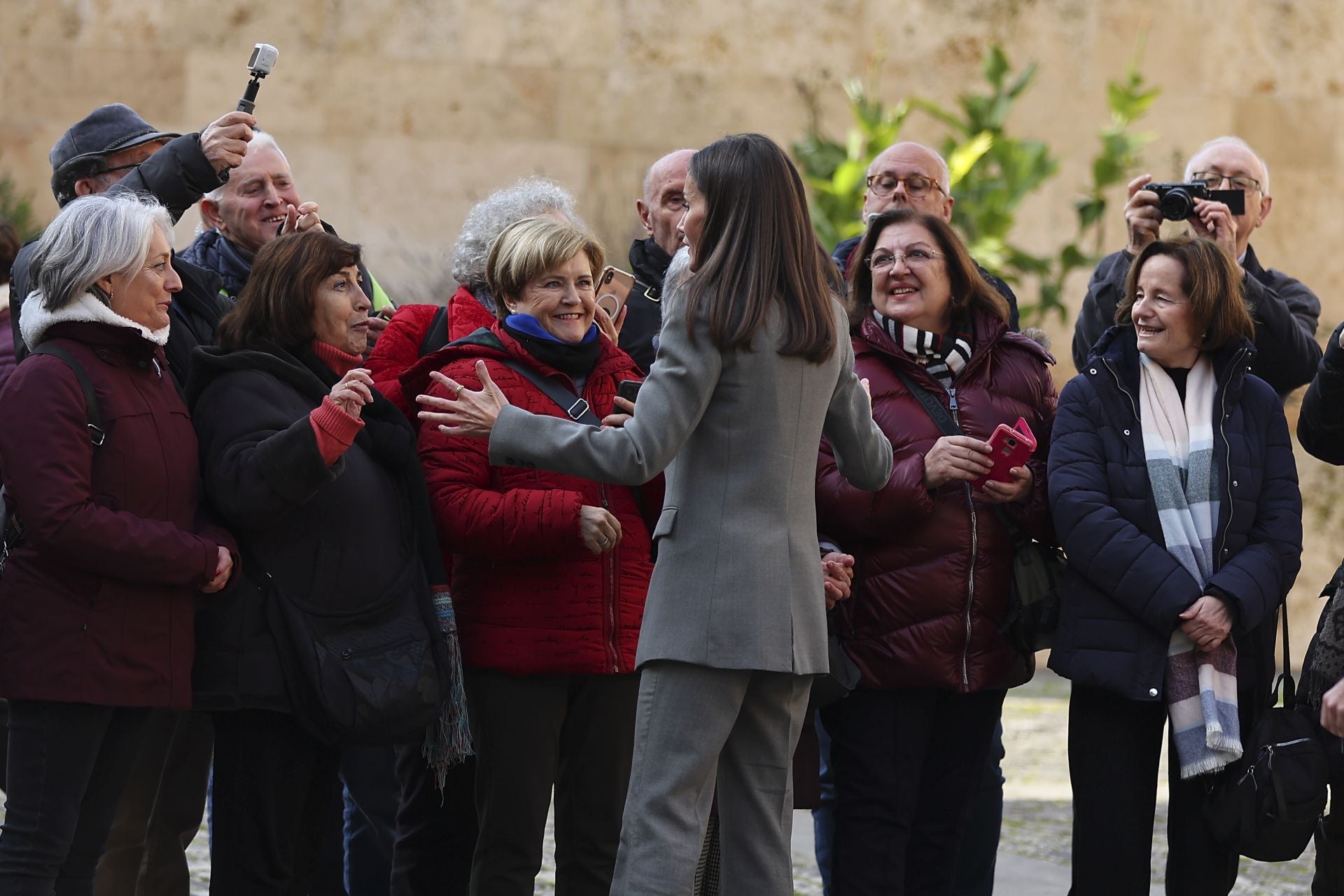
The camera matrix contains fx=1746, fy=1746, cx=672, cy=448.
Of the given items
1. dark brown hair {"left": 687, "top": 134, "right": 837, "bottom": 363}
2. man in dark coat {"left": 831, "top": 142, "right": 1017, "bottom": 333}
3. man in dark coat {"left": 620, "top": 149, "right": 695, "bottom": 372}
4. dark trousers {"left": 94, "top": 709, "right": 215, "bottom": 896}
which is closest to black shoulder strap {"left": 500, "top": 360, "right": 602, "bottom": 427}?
dark brown hair {"left": 687, "top": 134, "right": 837, "bottom": 363}

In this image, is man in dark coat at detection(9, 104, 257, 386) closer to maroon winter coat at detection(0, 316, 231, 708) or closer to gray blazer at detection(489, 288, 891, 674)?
maroon winter coat at detection(0, 316, 231, 708)

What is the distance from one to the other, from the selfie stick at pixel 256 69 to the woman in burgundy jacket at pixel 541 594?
71 centimetres

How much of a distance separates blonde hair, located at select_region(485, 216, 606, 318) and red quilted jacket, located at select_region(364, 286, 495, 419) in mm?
145

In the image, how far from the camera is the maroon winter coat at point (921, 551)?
423 centimetres

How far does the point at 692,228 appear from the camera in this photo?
11.8 feet

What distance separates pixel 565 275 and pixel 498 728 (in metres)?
1.07

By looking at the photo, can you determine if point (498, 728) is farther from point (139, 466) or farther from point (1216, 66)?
point (1216, 66)

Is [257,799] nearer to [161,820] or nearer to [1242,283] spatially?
[161,820]

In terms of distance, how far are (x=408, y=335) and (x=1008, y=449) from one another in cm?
155

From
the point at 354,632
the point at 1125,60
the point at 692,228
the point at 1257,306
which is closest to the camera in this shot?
the point at 692,228

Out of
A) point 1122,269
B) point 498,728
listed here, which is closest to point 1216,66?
point 1122,269

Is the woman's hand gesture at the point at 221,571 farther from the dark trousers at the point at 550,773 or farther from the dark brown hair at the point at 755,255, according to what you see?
the dark brown hair at the point at 755,255

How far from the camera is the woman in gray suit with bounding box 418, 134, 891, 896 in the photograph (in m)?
3.46

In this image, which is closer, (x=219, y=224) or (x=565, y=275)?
(x=565, y=275)
